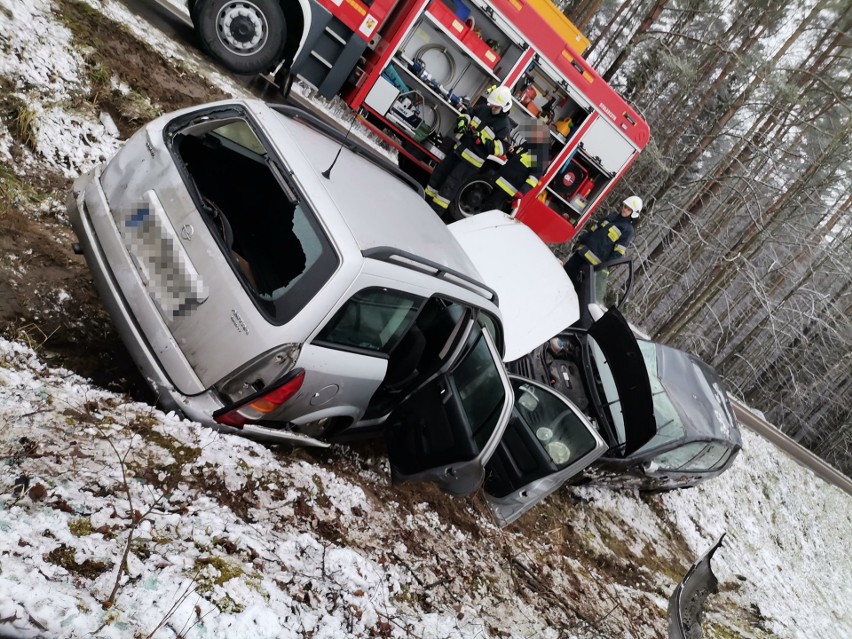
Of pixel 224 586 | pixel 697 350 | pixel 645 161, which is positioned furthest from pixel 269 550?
pixel 697 350

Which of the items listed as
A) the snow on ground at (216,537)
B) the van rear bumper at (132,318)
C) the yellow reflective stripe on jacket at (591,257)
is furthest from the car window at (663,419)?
the van rear bumper at (132,318)

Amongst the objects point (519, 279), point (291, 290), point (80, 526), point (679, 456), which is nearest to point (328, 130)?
point (291, 290)

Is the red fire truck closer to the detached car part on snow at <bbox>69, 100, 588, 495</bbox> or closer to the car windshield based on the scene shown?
the detached car part on snow at <bbox>69, 100, 588, 495</bbox>

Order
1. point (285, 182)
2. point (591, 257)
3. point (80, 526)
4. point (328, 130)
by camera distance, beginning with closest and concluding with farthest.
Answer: point (80, 526)
point (285, 182)
point (328, 130)
point (591, 257)

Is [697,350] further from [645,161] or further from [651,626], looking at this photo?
[651,626]

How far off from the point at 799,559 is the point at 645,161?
37.8ft

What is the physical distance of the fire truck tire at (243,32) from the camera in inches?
301

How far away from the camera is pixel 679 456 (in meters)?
6.88

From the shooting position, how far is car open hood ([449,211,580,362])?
5.10 m

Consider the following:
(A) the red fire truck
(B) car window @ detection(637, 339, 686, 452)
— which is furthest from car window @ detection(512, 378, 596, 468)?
(A) the red fire truck

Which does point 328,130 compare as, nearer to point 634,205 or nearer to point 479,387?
point 479,387

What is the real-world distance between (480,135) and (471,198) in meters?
0.97

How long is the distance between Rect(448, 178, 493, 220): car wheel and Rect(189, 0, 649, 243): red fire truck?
1063 millimetres

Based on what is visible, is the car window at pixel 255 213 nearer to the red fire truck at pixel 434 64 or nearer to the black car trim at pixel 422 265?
the black car trim at pixel 422 265
